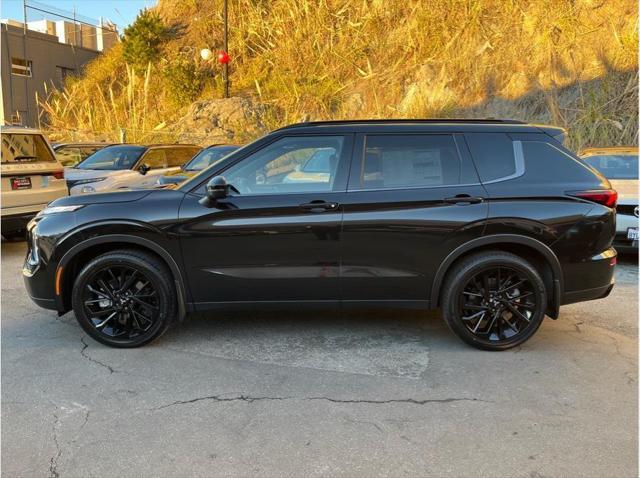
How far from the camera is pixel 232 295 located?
4.24 metres

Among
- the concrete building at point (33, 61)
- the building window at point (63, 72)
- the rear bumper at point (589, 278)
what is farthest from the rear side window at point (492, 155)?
the building window at point (63, 72)

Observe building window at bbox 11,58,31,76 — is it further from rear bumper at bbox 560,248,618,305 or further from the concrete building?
rear bumper at bbox 560,248,618,305

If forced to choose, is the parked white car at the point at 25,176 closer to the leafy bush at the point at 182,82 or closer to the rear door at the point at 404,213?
the rear door at the point at 404,213

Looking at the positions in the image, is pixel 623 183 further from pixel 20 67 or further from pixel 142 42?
pixel 20 67

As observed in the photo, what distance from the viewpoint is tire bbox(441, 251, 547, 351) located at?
417 centimetres

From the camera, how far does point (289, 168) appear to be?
14.1 feet

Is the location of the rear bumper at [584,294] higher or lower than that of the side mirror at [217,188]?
lower

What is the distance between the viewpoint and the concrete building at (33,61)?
1177 inches

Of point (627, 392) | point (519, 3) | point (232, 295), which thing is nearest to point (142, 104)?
point (519, 3)

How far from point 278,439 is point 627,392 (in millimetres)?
2388

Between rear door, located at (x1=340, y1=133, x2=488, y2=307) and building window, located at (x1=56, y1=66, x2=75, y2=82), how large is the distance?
113ft

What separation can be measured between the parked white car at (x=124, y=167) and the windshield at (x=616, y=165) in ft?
24.1

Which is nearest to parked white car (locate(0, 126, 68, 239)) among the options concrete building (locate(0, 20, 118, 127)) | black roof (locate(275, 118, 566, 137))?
black roof (locate(275, 118, 566, 137))

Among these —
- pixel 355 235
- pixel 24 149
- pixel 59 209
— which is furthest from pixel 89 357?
pixel 24 149
